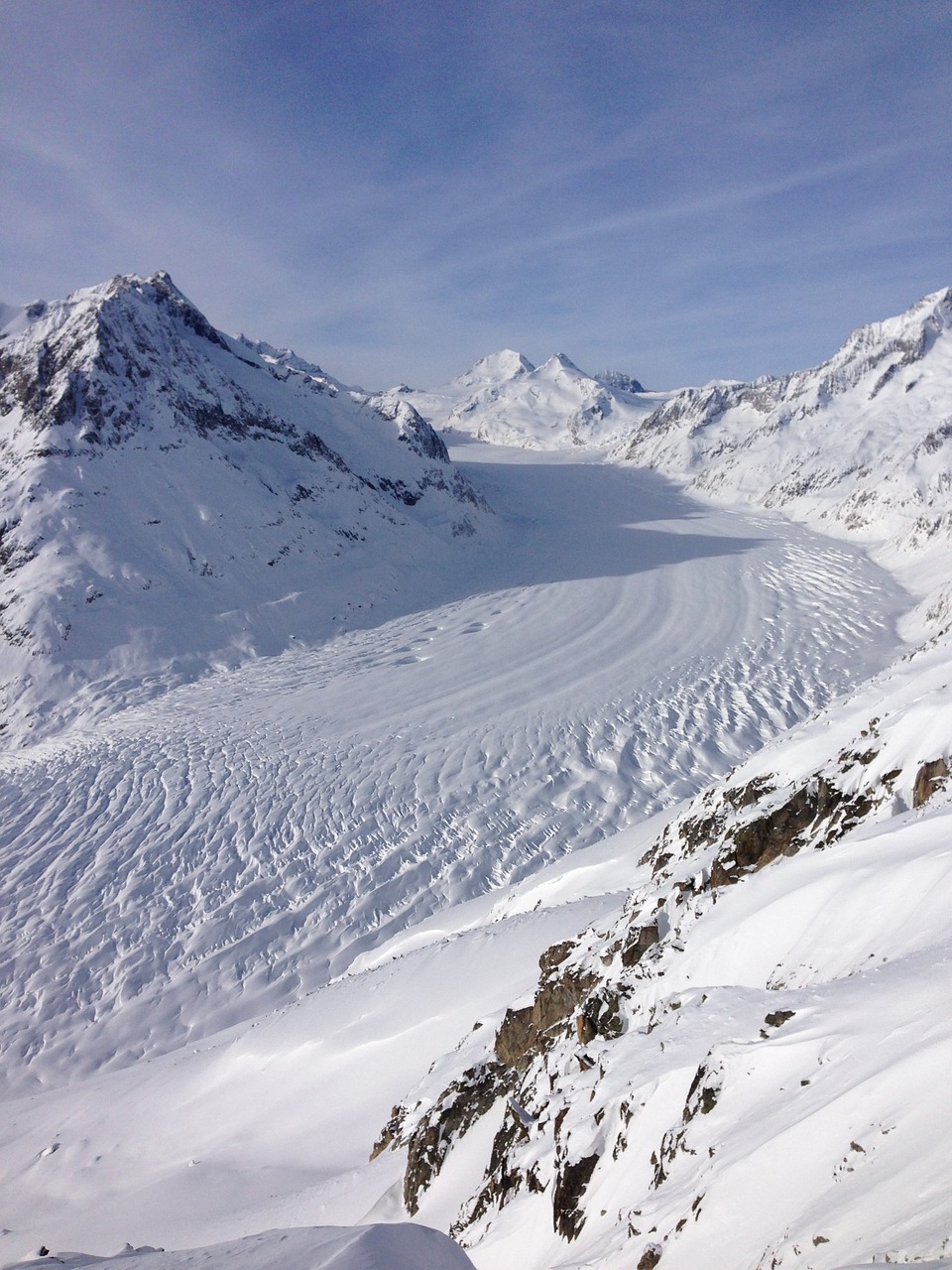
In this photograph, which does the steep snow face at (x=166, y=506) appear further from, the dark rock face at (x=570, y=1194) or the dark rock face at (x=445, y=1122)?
the dark rock face at (x=570, y=1194)

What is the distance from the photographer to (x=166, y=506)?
43219 millimetres

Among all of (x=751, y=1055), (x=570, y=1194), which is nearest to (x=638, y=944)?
(x=570, y=1194)

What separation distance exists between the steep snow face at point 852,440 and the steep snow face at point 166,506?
101ft

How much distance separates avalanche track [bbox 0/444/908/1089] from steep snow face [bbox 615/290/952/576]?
13.6 m

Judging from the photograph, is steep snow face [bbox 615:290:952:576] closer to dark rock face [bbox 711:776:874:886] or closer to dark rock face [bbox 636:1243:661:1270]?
dark rock face [bbox 711:776:874:886]

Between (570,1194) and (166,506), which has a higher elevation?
(166,506)

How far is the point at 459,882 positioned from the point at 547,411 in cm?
14905

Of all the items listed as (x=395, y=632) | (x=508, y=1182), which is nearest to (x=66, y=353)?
(x=395, y=632)

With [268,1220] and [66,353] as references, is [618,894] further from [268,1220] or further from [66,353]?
[66,353]

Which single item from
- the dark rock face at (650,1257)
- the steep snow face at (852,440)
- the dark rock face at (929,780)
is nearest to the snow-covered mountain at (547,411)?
the steep snow face at (852,440)

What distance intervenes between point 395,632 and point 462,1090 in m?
31.5

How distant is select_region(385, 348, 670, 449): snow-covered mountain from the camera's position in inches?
5566

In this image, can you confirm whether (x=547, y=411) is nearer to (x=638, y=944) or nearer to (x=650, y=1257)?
(x=638, y=944)

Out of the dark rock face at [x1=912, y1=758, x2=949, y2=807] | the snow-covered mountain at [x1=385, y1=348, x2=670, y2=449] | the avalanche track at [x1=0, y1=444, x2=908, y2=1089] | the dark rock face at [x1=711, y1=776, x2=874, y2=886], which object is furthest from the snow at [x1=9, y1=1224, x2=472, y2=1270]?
the snow-covered mountain at [x1=385, y1=348, x2=670, y2=449]
